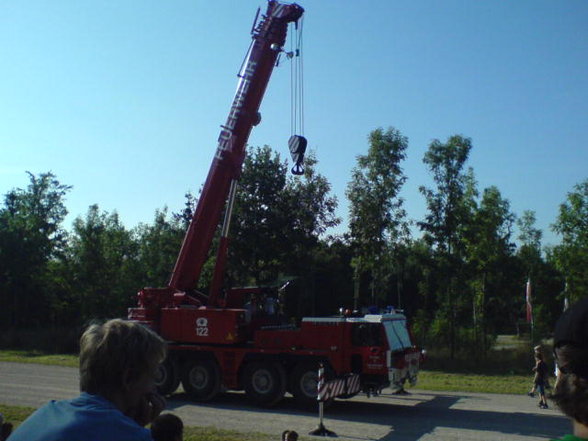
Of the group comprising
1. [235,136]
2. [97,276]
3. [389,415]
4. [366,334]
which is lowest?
[389,415]

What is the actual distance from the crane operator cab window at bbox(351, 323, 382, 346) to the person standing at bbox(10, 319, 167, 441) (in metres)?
12.7

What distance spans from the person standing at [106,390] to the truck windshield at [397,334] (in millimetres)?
12831

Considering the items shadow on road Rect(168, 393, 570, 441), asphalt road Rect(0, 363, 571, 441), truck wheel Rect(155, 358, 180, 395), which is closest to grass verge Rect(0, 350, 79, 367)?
asphalt road Rect(0, 363, 571, 441)

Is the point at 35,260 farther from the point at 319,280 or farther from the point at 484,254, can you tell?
the point at 484,254

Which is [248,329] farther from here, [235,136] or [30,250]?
[30,250]

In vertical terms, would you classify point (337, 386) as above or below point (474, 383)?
above

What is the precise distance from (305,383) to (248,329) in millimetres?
2235

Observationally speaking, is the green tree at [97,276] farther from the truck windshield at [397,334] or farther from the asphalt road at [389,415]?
the truck windshield at [397,334]

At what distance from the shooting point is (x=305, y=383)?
50.6 ft

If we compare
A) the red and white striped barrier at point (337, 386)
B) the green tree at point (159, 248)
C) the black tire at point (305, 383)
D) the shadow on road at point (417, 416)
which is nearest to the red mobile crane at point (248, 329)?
the black tire at point (305, 383)

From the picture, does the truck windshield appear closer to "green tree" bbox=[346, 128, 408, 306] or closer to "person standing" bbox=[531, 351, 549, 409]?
"person standing" bbox=[531, 351, 549, 409]

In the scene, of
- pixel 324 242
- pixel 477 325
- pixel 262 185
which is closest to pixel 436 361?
pixel 477 325

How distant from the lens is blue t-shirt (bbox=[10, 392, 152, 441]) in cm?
236

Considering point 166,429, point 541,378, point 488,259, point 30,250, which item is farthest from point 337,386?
point 30,250
